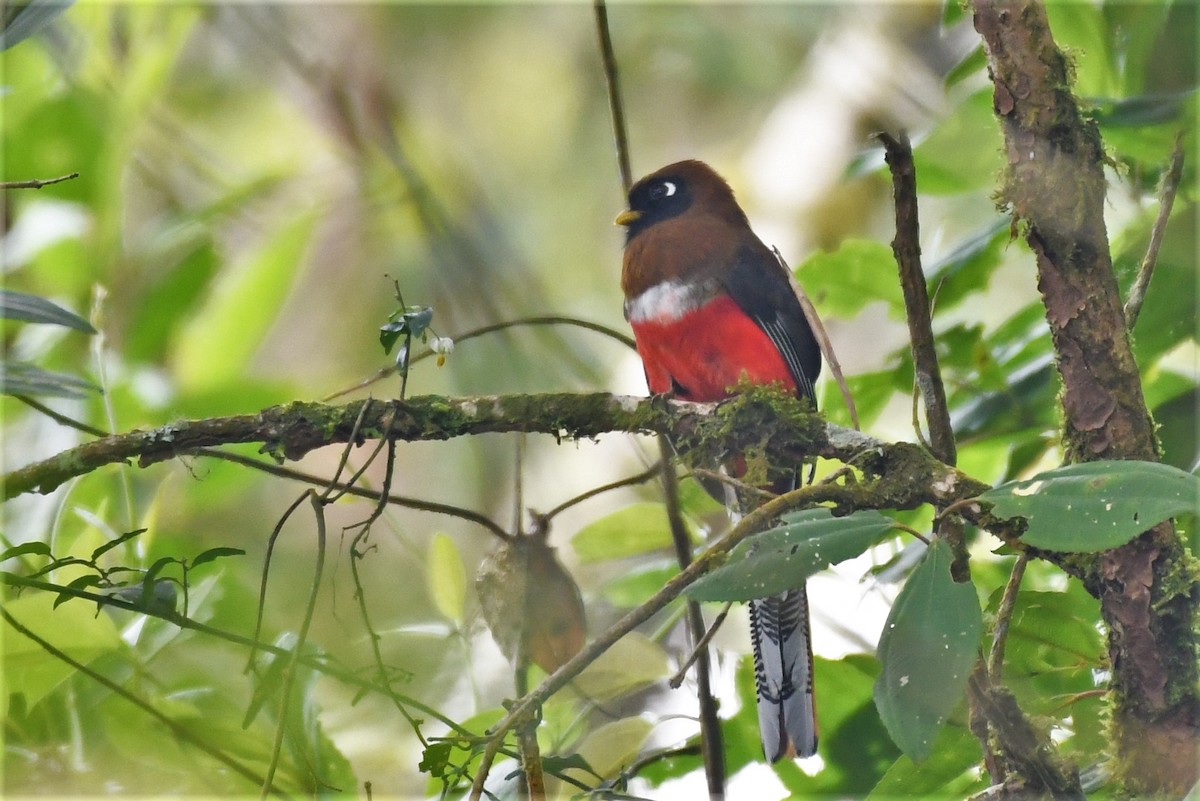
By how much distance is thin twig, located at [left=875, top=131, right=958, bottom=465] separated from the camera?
1344 millimetres

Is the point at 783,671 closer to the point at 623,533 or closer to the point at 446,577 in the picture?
the point at 623,533

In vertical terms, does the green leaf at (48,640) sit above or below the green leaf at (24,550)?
below

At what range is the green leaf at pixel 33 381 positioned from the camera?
168 cm

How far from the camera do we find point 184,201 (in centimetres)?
478

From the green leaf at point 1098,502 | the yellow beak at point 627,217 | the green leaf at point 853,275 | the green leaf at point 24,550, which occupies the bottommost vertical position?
the green leaf at point 1098,502

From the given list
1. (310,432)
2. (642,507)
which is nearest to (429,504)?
(310,432)

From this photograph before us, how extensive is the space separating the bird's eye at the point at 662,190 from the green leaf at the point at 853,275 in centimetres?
118

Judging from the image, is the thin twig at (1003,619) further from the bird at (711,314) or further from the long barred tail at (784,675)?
the bird at (711,314)

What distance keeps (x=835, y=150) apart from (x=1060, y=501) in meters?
3.56

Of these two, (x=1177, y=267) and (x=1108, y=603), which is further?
(x=1177, y=267)

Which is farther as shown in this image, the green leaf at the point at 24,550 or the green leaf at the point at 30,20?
the green leaf at the point at 30,20

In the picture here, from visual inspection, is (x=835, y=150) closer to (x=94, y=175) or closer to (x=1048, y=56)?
(x=94, y=175)

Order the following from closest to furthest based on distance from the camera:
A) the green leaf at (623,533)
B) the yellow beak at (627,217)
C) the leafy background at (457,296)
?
the leafy background at (457,296), the green leaf at (623,533), the yellow beak at (627,217)

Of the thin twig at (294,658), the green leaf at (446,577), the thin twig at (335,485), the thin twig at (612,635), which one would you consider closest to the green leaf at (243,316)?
the green leaf at (446,577)
